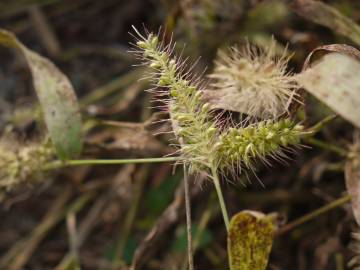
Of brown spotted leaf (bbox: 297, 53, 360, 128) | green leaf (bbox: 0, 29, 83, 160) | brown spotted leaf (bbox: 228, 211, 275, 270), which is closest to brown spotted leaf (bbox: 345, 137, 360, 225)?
brown spotted leaf (bbox: 228, 211, 275, 270)

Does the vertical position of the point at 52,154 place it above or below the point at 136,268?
above

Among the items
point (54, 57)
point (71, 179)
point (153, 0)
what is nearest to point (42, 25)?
point (54, 57)

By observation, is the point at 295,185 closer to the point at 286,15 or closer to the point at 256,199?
the point at 256,199

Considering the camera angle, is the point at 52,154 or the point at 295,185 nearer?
the point at 52,154

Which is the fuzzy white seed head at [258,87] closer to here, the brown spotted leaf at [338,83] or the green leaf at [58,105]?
the brown spotted leaf at [338,83]

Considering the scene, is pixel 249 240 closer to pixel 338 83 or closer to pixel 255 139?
pixel 255 139

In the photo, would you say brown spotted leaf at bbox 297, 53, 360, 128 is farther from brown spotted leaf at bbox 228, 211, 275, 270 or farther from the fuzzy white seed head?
brown spotted leaf at bbox 228, 211, 275, 270

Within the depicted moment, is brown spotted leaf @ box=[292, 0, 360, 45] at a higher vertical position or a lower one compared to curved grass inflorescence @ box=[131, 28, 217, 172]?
higher

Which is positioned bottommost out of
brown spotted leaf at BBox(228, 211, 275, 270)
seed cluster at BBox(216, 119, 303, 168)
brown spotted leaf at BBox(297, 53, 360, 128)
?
brown spotted leaf at BBox(228, 211, 275, 270)
